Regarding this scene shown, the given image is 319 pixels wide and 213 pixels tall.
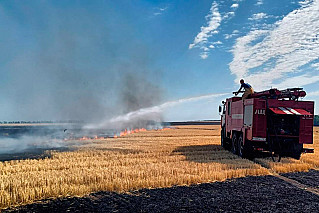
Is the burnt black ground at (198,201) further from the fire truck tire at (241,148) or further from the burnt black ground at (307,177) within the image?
the fire truck tire at (241,148)

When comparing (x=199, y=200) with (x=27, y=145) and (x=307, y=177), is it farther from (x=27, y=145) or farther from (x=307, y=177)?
(x=27, y=145)

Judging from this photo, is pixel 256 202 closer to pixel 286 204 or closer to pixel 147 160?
pixel 286 204

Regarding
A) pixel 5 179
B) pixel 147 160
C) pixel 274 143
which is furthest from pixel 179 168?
pixel 5 179

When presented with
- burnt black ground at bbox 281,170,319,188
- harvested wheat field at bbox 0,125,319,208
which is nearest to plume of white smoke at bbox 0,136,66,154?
harvested wheat field at bbox 0,125,319,208

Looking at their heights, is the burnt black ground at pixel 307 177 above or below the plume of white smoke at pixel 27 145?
above

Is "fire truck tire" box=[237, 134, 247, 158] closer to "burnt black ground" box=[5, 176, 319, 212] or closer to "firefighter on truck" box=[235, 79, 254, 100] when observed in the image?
"firefighter on truck" box=[235, 79, 254, 100]

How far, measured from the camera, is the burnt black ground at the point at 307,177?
929 cm

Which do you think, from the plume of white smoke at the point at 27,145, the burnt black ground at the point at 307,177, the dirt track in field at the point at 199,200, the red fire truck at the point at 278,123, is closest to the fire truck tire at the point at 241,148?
the red fire truck at the point at 278,123

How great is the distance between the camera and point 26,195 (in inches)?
287

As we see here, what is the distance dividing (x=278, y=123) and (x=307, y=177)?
3430mm

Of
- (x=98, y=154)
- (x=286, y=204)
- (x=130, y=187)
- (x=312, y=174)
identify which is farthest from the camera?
(x=98, y=154)

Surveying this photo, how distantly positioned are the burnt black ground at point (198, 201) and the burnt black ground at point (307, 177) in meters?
1.06

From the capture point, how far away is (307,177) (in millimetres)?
10172

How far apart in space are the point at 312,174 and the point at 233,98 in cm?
643
